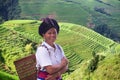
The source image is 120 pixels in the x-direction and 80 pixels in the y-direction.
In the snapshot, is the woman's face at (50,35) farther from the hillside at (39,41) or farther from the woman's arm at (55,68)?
the hillside at (39,41)

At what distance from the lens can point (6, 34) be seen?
1773 inches

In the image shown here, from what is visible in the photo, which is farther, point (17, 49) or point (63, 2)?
point (63, 2)

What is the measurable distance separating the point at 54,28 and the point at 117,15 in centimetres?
9362

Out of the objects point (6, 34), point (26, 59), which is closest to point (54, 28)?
point (26, 59)

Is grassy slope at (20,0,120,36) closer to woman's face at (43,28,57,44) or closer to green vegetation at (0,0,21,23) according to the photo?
Result: green vegetation at (0,0,21,23)

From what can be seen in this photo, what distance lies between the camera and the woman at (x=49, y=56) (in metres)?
2.68

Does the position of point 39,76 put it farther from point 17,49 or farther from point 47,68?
point 17,49

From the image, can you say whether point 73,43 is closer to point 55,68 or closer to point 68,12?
point 68,12

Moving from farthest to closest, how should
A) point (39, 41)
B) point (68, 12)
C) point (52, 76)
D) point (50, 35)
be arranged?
point (68, 12) → point (39, 41) → point (50, 35) → point (52, 76)

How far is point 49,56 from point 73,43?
159 ft

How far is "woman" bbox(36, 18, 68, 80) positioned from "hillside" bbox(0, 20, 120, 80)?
2937 cm

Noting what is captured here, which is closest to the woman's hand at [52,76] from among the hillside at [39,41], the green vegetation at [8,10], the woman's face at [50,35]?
the woman's face at [50,35]

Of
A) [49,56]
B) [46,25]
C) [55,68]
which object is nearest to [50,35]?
[46,25]

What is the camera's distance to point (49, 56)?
2723 millimetres
